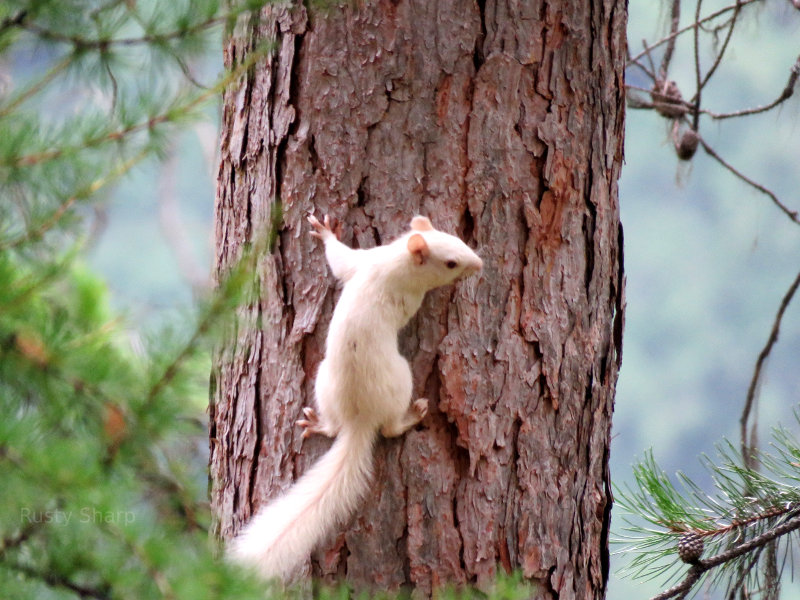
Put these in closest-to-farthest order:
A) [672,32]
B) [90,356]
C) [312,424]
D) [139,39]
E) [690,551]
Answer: [90,356] < [139,39] < [312,424] < [690,551] < [672,32]

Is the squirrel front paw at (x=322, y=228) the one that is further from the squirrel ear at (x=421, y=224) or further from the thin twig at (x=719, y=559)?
the thin twig at (x=719, y=559)

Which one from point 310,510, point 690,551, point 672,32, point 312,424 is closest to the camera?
point 310,510

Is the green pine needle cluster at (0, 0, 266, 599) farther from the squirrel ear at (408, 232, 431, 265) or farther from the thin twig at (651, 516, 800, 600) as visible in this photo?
the thin twig at (651, 516, 800, 600)

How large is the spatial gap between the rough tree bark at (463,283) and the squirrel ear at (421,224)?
4cm

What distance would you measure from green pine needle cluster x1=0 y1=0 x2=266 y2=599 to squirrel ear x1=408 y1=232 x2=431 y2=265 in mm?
551

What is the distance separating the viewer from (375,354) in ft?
A: 5.21

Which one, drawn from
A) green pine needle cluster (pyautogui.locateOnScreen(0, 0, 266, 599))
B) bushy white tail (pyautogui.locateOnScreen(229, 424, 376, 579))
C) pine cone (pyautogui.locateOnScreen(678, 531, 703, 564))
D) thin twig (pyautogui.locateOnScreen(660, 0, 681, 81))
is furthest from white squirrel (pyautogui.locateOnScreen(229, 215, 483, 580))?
thin twig (pyautogui.locateOnScreen(660, 0, 681, 81))

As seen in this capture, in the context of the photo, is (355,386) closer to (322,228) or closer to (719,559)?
(322,228)

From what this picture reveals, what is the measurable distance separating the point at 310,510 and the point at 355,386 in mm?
240

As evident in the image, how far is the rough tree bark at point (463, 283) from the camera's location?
63.4 inches

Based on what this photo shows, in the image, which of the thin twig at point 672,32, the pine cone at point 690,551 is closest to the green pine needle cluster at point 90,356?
the pine cone at point 690,551

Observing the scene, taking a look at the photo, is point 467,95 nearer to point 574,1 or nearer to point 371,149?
point 371,149

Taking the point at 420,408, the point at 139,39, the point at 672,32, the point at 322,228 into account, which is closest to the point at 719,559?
the point at 420,408

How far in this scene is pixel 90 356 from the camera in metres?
0.91
